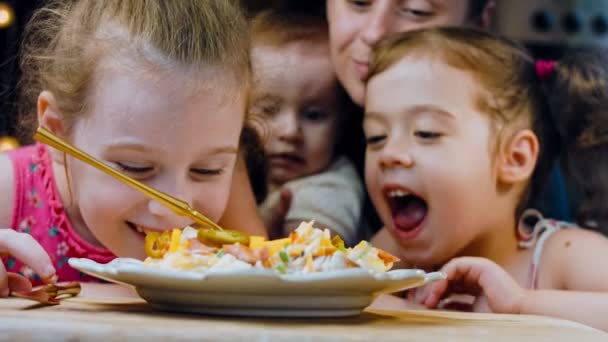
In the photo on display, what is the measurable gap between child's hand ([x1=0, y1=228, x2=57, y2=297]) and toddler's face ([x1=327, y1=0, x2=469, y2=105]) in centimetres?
77

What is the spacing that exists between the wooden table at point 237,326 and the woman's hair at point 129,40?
1.45ft

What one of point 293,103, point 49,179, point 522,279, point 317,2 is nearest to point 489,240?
point 522,279

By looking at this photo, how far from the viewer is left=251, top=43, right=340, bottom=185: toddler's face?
70.1 inches

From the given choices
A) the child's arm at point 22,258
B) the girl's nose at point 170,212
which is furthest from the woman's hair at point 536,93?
the child's arm at point 22,258

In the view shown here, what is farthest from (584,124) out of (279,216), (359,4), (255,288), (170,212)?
(255,288)

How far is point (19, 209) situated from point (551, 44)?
119cm

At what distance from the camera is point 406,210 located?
65.5 inches

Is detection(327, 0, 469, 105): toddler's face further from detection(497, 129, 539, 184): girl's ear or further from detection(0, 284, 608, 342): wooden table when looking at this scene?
detection(0, 284, 608, 342): wooden table

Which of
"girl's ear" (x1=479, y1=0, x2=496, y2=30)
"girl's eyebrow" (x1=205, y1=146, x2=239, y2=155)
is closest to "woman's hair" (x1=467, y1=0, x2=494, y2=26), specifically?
"girl's ear" (x1=479, y1=0, x2=496, y2=30)

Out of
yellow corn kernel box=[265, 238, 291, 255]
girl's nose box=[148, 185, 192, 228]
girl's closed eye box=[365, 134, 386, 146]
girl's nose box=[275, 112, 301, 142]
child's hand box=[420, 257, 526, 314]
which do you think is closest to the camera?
yellow corn kernel box=[265, 238, 291, 255]

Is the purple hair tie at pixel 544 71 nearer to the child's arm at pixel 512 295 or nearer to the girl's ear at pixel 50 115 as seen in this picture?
the child's arm at pixel 512 295

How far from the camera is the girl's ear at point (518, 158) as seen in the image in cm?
167

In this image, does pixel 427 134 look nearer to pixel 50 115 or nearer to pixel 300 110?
pixel 300 110

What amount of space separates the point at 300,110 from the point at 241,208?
0.80 ft
